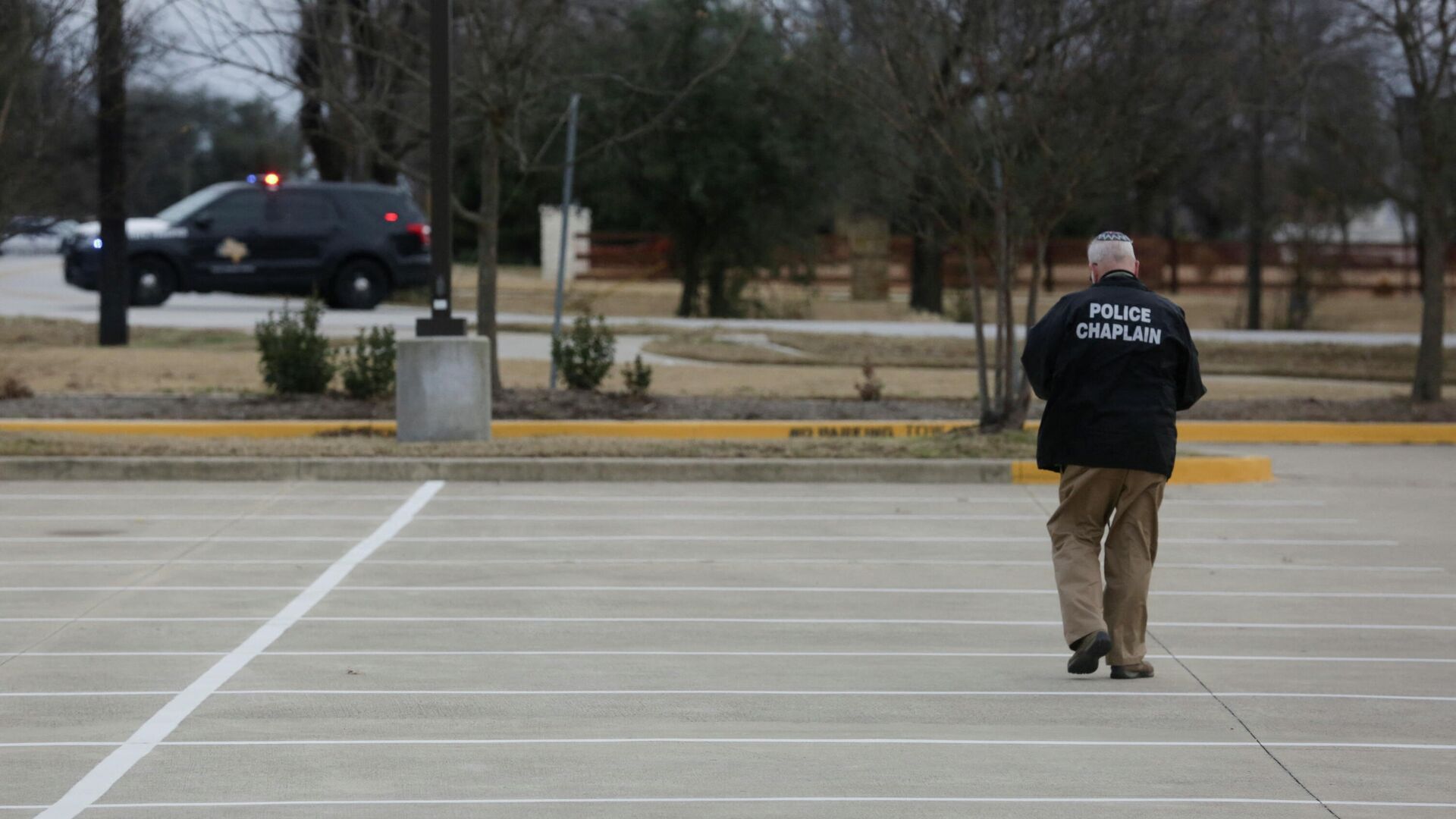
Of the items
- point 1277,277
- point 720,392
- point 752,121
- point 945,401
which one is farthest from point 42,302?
point 1277,277

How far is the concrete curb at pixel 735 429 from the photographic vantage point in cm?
1580

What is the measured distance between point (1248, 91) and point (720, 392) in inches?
274

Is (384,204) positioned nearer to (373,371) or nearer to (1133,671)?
(373,371)

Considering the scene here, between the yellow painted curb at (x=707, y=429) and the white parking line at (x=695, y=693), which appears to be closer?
the white parking line at (x=695, y=693)

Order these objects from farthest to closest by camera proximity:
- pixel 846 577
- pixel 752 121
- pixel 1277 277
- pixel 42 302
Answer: pixel 1277 277
pixel 752 121
pixel 42 302
pixel 846 577

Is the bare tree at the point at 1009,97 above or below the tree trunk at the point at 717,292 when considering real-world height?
above

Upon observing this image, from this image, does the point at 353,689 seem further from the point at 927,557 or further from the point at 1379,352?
the point at 1379,352

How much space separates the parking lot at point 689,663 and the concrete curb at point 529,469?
62cm

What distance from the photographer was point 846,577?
31.9 ft

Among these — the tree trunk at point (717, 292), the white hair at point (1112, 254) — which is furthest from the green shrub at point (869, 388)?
the tree trunk at point (717, 292)

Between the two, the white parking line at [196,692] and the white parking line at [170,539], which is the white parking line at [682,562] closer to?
the white parking line at [196,692]

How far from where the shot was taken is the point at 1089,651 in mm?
7195

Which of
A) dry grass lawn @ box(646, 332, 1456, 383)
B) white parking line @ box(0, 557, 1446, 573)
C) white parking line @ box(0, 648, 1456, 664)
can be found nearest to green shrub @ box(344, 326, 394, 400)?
dry grass lawn @ box(646, 332, 1456, 383)

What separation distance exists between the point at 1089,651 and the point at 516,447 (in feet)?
24.9
